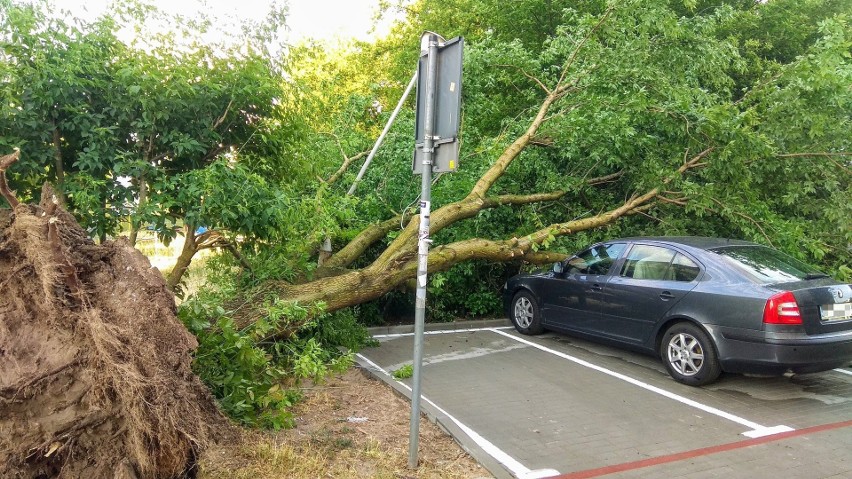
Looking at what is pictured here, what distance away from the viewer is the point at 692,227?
31.2ft

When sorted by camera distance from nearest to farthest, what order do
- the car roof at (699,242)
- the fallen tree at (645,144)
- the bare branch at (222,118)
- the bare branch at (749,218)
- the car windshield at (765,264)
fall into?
the bare branch at (222,118), the car windshield at (765,264), the car roof at (699,242), the fallen tree at (645,144), the bare branch at (749,218)

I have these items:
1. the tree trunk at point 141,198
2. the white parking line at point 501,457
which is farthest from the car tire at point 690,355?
the tree trunk at point 141,198

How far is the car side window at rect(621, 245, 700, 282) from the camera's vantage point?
21.2ft

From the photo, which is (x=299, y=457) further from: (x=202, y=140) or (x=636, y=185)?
(x=636, y=185)

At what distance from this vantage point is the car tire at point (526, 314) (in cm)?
848

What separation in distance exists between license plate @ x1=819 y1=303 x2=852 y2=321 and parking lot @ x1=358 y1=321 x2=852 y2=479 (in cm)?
85

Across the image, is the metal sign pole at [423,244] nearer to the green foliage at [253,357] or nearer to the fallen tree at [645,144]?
the green foliage at [253,357]

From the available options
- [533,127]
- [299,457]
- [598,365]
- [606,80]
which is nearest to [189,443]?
[299,457]

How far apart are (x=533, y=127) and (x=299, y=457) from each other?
A: 6664mm

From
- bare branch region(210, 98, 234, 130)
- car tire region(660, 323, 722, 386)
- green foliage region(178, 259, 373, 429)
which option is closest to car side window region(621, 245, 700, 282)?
car tire region(660, 323, 722, 386)

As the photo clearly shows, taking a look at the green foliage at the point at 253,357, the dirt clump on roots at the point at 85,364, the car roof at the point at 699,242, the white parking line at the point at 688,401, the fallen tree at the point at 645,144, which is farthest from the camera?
the fallen tree at the point at 645,144

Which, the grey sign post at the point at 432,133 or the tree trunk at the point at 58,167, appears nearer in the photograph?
the grey sign post at the point at 432,133

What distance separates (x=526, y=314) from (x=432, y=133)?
510 cm

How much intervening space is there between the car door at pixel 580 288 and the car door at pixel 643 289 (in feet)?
0.58
